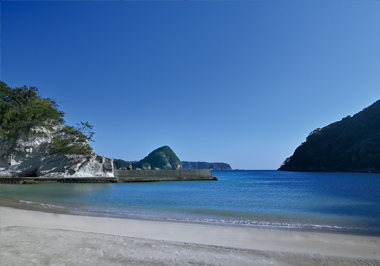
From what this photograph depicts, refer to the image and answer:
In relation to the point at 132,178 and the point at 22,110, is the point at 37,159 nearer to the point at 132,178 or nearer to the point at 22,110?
the point at 22,110

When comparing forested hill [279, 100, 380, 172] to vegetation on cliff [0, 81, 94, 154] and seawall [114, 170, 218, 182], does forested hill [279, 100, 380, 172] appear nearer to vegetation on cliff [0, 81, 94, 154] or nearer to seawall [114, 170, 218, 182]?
seawall [114, 170, 218, 182]

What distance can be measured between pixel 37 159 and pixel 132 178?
16854mm

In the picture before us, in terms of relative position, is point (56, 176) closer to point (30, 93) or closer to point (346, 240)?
point (30, 93)

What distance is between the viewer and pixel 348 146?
95062mm

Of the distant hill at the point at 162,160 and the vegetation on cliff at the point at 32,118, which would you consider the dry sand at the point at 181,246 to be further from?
the distant hill at the point at 162,160

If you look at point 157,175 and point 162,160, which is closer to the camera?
point 157,175

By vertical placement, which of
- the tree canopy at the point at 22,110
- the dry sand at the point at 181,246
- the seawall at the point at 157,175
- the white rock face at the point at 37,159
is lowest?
the dry sand at the point at 181,246

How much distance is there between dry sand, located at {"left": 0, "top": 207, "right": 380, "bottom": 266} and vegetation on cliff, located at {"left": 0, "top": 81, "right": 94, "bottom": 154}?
3729cm

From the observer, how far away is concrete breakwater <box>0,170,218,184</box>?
34794mm

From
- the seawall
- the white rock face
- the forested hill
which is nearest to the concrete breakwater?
the seawall

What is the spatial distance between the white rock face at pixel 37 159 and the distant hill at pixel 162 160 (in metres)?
121

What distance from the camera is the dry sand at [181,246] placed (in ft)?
15.6

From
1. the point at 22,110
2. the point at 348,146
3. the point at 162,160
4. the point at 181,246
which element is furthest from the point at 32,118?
the point at 162,160

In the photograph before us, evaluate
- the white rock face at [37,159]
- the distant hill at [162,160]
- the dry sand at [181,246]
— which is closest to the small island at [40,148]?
the white rock face at [37,159]
